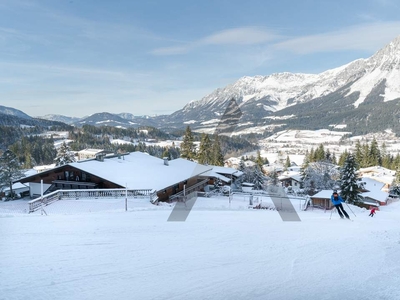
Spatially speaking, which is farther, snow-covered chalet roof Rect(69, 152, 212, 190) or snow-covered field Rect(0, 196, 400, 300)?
snow-covered chalet roof Rect(69, 152, 212, 190)

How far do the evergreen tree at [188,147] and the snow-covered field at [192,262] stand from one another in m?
40.7

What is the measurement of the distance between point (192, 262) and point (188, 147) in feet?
147

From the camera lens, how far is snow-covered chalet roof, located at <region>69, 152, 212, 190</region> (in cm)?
2464

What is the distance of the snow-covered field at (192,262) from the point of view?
5156 millimetres

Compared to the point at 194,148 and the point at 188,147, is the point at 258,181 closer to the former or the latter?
the point at 194,148

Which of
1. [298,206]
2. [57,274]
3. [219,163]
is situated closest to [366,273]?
[57,274]

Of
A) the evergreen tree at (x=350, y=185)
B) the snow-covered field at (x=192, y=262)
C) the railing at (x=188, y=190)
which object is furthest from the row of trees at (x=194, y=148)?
the snow-covered field at (x=192, y=262)

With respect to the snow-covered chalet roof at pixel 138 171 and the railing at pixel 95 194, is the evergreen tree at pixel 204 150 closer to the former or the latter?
the snow-covered chalet roof at pixel 138 171

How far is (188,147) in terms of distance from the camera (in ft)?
167

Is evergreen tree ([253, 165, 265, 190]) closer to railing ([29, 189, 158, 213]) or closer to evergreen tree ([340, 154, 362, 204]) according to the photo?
evergreen tree ([340, 154, 362, 204])

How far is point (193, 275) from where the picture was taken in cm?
575

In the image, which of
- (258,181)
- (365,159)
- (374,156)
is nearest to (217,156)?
(258,181)

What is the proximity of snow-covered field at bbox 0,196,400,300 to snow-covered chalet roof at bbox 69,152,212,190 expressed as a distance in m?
14.1

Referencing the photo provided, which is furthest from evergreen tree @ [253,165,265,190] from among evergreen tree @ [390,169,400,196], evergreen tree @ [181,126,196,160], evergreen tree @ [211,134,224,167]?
evergreen tree @ [390,169,400,196]
